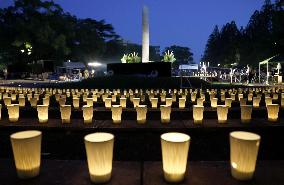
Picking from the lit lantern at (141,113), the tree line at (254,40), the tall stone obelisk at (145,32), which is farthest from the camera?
the tall stone obelisk at (145,32)

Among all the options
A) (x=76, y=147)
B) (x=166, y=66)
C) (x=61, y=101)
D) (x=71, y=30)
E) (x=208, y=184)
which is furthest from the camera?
(x=71, y=30)

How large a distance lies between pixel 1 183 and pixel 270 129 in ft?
20.4

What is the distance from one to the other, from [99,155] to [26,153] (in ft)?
2.99

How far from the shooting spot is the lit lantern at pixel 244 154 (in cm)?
359

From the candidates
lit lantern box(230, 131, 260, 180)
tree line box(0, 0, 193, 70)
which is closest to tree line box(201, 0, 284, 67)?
tree line box(0, 0, 193, 70)

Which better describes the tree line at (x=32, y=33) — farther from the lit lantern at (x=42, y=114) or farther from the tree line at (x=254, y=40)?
the lit lantern at (x=42, y=114)

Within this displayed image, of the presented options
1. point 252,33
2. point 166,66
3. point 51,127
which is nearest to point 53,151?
point 51,127

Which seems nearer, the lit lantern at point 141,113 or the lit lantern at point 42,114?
the lit lantern at point 141,113

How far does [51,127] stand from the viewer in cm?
776

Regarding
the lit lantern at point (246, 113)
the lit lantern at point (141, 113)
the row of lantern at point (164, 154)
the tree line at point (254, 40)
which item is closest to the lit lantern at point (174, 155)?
the row of lantern at point (164, 154)

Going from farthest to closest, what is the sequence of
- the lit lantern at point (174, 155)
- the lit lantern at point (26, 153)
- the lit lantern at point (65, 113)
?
the lit lantern at point (65, 113) → the lit lantern at point (26, 153) → the lit lantern at point (174, 155)

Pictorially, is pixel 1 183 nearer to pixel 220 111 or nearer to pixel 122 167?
pixel 122 167

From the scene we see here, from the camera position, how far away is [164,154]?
12.2ft

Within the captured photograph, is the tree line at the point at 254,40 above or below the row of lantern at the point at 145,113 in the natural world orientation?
above
